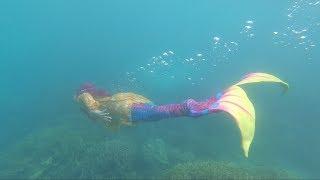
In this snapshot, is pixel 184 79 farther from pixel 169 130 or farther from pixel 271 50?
pixel 169 130

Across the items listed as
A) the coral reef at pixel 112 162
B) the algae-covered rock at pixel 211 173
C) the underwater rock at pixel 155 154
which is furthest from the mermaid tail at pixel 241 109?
the underwater rock at pixel 155 154

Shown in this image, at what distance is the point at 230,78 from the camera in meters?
24.2

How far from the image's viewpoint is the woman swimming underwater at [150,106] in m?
4.67

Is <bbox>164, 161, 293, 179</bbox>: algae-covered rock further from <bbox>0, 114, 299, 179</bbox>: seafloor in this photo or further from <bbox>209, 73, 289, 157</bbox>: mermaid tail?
<bbox>209, 73, 289, 157</bbox>: mermaid tail

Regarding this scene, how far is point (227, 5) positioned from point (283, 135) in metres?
57.5

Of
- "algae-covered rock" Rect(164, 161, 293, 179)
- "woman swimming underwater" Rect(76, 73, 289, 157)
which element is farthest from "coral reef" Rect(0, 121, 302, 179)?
"woman swimming underwater" Rect(76, 73, 289, 157)

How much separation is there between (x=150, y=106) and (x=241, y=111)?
1.88 m

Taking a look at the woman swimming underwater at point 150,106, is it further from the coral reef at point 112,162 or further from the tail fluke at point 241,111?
the coral reef at point 112,162

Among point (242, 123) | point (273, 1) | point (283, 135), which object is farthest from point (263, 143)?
point (273, 1)

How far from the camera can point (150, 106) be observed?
5789mm

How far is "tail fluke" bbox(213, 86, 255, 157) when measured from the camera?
4.01m

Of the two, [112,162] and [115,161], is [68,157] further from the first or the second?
[115,161]

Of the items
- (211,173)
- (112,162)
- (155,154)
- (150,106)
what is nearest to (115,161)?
(112,162)

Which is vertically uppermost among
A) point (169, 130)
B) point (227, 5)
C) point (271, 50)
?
point (227, 5)
